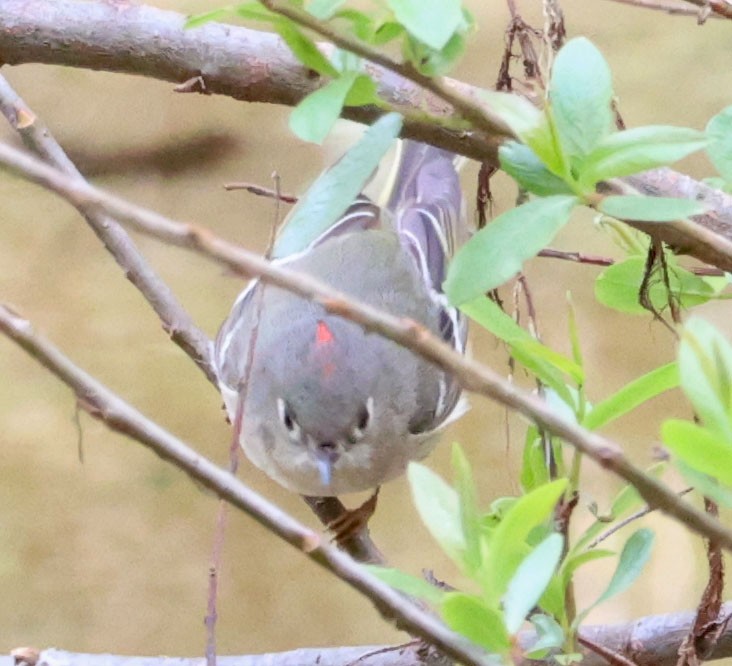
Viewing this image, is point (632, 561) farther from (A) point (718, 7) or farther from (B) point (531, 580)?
(A) point (718, 7)

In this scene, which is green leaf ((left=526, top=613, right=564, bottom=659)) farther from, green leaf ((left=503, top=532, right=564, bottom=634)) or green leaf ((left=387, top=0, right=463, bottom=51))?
green leaf ((left=387, top=0, right=463, bottom=51))

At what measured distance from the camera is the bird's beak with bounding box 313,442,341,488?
1075 millimetres

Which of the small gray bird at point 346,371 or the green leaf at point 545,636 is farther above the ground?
the green leaf at point 545,636

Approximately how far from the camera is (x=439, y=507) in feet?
1.33

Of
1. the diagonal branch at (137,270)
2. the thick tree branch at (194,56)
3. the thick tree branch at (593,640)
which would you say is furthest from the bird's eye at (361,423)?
the thick tree branch at (194,56)

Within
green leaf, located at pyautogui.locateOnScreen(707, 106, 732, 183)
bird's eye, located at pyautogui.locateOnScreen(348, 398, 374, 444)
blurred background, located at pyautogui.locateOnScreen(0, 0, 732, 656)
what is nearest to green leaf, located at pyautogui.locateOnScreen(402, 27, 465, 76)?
green leaf, located at pyautogui.locateOnScreen(707, 106, 732, 183)

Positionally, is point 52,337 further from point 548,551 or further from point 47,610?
point 548,551

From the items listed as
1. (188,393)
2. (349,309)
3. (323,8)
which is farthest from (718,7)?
(188,393)

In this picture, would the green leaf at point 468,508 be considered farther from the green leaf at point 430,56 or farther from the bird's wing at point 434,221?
the bird's wing at point 434,221

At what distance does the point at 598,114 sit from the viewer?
36 cm

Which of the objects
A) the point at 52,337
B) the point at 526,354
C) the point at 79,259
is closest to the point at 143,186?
the point at 79,259

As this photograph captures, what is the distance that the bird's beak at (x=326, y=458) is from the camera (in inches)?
42.3

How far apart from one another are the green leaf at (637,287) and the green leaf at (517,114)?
0.72ft

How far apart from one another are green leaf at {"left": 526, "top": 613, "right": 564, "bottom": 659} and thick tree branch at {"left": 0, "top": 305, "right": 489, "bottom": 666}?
0.51 ft
